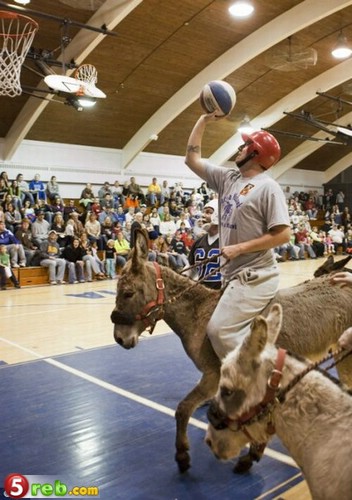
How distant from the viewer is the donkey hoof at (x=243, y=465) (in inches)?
133

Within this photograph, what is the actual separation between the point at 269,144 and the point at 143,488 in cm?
258

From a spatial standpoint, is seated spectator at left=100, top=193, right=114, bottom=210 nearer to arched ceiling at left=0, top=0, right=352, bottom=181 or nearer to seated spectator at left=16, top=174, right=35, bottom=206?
seated spectator at left=16, top=174, right=35, bottom=206

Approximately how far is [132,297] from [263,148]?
4.77 ft

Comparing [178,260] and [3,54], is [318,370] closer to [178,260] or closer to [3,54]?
[3,54]

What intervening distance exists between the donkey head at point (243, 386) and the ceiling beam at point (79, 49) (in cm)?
1384

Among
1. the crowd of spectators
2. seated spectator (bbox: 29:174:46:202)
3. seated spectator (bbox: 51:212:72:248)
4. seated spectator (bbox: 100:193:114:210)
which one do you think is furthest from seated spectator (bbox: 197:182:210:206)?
seated spectator (bbox: 51:212:72:248)

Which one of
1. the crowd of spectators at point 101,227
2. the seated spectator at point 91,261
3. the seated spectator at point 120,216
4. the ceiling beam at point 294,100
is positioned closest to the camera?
the crowd of spectators at point 101,227

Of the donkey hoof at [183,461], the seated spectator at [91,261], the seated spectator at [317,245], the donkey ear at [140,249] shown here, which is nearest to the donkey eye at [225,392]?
the donkey ear at [140,249]

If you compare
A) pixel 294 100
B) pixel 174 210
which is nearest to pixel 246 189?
pixel 174 210

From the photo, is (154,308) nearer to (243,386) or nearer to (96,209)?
(243,386)

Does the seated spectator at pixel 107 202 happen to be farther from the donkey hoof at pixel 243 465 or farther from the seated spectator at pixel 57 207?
the donkey hoof at pixel 243 465

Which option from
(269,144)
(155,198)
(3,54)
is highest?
(3,54)

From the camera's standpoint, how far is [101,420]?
422cm

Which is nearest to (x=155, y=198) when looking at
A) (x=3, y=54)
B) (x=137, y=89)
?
(x=137, y=89)
